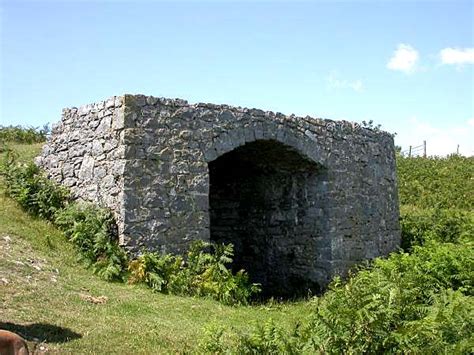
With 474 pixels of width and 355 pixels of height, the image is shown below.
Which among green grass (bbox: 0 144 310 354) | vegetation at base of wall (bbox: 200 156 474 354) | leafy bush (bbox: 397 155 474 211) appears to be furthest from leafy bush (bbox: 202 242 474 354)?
leafy bush (bbox: 397 155 474 211)

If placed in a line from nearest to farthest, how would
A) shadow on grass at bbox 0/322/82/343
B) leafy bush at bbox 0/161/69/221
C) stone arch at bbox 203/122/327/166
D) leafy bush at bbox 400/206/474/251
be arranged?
shadow on grass at bbox 0/322/82/343 → stone arch at bbox 203/122/327/166 → leafy bush at bbox 0/161/69/221 → leafy bush at bbox 400/206/474/251

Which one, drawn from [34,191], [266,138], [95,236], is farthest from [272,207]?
[34,191]

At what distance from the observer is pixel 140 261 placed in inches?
332

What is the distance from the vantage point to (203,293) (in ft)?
27.7

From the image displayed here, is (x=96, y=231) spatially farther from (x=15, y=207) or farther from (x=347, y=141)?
(x=347, y=141)

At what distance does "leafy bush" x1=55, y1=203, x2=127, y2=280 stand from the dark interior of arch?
317cm

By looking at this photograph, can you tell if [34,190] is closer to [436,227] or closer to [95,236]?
[95,236]

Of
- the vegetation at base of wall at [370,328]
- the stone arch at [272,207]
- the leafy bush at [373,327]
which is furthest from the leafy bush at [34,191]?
the leafy bush at [373,327]

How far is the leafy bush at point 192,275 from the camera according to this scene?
8.28m

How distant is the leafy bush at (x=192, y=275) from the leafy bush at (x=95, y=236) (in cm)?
28

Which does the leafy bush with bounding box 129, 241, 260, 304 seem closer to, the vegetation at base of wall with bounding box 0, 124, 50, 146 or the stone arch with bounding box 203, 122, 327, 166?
the stone arch with bounding box 203, 122, 327, 166

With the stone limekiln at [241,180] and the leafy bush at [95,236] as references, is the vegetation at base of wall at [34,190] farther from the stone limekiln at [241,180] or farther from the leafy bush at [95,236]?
the leafy bush at [95,236]

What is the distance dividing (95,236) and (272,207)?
432cm

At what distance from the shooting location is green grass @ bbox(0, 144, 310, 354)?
5.57 meters
